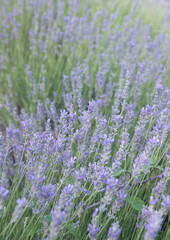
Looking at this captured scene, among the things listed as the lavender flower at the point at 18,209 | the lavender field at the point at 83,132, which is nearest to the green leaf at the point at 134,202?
the lavender field at the point at 83,132

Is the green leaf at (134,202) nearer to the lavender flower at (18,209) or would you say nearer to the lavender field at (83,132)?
the lavender field at (83,132)

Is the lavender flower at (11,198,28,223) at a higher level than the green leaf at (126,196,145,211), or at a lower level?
higher

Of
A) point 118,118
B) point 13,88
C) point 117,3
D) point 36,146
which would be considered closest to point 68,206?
point 36,146

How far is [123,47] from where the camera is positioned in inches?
140

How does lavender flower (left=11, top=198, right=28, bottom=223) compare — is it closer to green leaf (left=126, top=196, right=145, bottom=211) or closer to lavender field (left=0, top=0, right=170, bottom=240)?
lavender field (left=0, top=0, right=170, bottom=240)

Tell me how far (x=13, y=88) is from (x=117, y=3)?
10.7 ft

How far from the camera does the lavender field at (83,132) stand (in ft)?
4.55

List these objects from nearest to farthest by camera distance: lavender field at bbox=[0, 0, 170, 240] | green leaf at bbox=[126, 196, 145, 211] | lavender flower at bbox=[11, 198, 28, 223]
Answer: lavender flower at bbox=[11, 198, 28, 223], lavender field at bbox=[0, 0, 170, 240], green leaf at bbox=[126, 196, 145, 211]

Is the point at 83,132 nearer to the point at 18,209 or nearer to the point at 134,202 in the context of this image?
the point at 134,202

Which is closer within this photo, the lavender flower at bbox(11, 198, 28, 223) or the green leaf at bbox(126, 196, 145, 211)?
the lavender flower at bbox(11, 198, 28, 223)

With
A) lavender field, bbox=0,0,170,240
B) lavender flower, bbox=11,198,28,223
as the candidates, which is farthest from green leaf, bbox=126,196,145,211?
lavender flower, bbox=11,198,28,223

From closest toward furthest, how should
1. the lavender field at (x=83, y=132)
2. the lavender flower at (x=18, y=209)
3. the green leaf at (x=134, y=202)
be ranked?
1. the lavender flower at (x=18, y=209)
2. the lavender field at (x=83, y=132)
3. the green leaf at (x=134, y=202)

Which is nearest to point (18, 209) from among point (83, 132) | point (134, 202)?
point (134, 202)

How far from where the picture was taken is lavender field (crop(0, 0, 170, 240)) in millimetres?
1387
